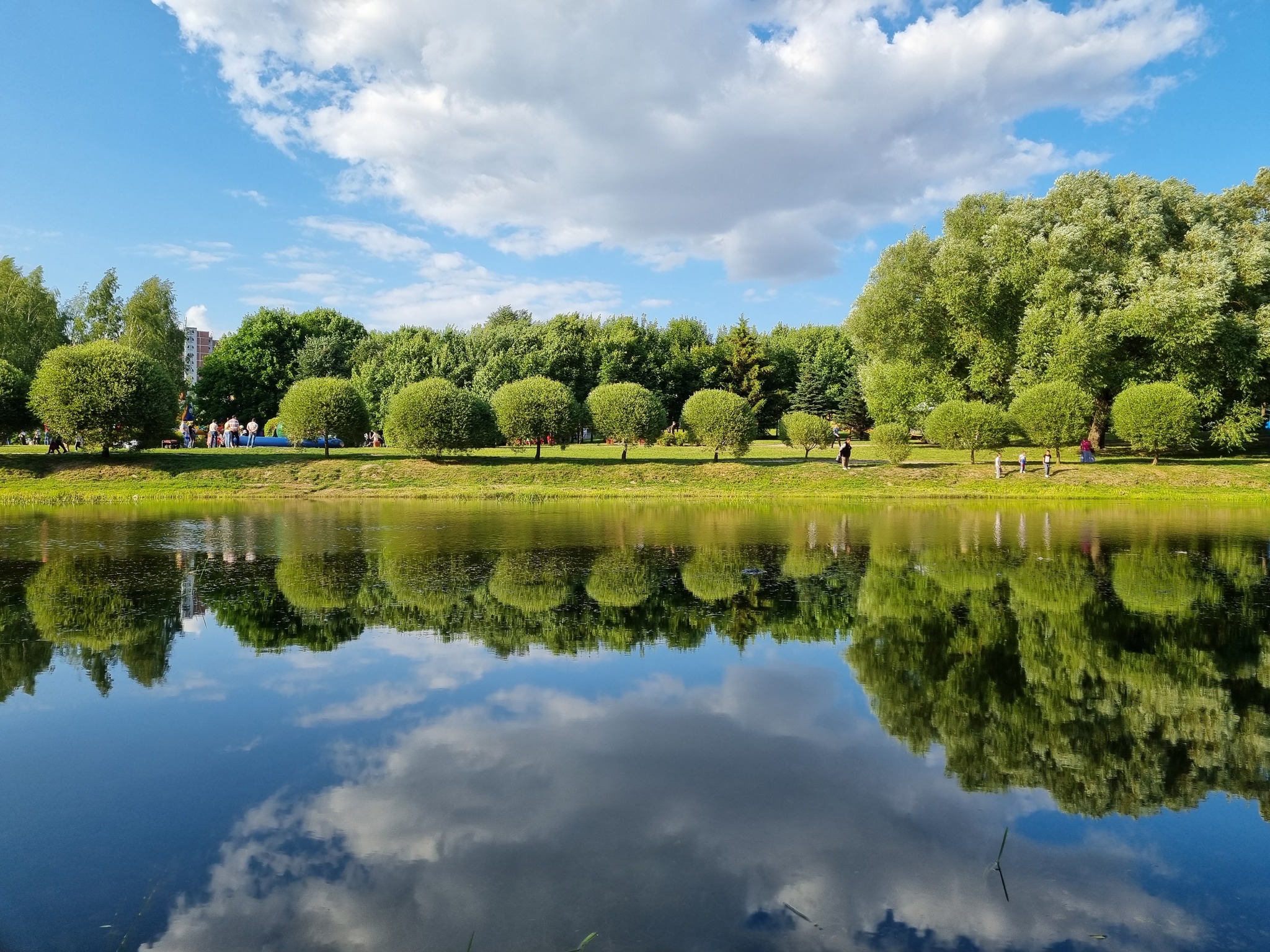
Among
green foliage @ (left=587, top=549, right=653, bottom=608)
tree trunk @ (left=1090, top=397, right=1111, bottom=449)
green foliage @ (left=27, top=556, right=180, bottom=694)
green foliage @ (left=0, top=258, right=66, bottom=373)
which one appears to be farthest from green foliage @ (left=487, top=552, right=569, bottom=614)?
green foliage @ (left=0, top=258, right=66, bottom=373)

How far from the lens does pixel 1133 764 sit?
702cm

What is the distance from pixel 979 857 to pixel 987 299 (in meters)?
48.1

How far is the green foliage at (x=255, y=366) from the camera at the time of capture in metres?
74.3

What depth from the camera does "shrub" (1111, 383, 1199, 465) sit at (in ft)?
137

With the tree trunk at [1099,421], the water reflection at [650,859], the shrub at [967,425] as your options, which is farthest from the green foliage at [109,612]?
the tree trunk at [1099,421]

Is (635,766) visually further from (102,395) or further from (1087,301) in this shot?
(1087,301)

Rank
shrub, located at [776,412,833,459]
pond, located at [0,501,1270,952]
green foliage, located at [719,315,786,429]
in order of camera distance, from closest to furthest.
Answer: pond, located at [0,501,1270,952] < shrub, located at [776,412,833,459] < green foliage, located at [719,315,786,429]

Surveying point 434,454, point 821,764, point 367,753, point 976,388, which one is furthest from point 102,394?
point 976,388

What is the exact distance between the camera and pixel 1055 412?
140ft

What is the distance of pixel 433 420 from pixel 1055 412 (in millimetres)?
33947

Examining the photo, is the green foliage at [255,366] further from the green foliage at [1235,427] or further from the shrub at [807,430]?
the green foliage at [1235,427]

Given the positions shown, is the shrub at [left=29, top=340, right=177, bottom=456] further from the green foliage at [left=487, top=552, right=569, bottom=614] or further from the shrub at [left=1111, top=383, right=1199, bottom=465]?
the shrub at [left=1111, top=383, right=1199, bottom=465]

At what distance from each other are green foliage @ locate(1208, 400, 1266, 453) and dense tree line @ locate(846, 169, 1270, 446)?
0.30 ft

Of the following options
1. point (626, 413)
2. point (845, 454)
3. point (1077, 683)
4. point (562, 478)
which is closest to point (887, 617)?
point (1077, 683)
